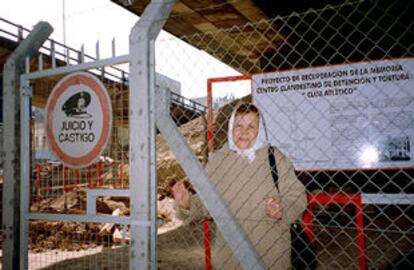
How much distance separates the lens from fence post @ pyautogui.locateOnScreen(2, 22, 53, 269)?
10.5 ft

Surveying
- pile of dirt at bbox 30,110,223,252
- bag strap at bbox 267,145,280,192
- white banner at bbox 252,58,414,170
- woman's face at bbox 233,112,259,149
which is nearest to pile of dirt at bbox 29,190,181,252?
pile of dirt at bbox 30,110,223,252

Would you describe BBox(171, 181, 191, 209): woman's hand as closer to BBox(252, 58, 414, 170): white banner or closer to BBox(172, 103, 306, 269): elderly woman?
BBox(172, 103, 306, 269): elderly woman

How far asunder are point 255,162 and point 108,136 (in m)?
1.21

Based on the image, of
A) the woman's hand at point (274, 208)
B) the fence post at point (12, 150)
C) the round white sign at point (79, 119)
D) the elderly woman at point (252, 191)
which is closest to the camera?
the woman's hand at point (274, 208)

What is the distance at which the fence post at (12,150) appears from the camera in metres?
3.20

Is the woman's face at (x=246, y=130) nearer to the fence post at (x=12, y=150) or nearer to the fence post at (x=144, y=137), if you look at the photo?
the fence post at (x=144, y=137)

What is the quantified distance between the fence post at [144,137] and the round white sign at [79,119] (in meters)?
0.48

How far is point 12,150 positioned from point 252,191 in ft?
7.44

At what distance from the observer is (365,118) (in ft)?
11.7

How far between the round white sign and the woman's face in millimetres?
1055

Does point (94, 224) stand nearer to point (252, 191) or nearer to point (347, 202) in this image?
point (347, 202)

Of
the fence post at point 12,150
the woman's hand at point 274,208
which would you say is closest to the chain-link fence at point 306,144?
the woman's hand at point 274,208

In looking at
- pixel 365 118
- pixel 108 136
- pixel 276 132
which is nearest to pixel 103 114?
pixel 108 136

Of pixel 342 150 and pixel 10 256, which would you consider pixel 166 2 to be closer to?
pixel 342 150
